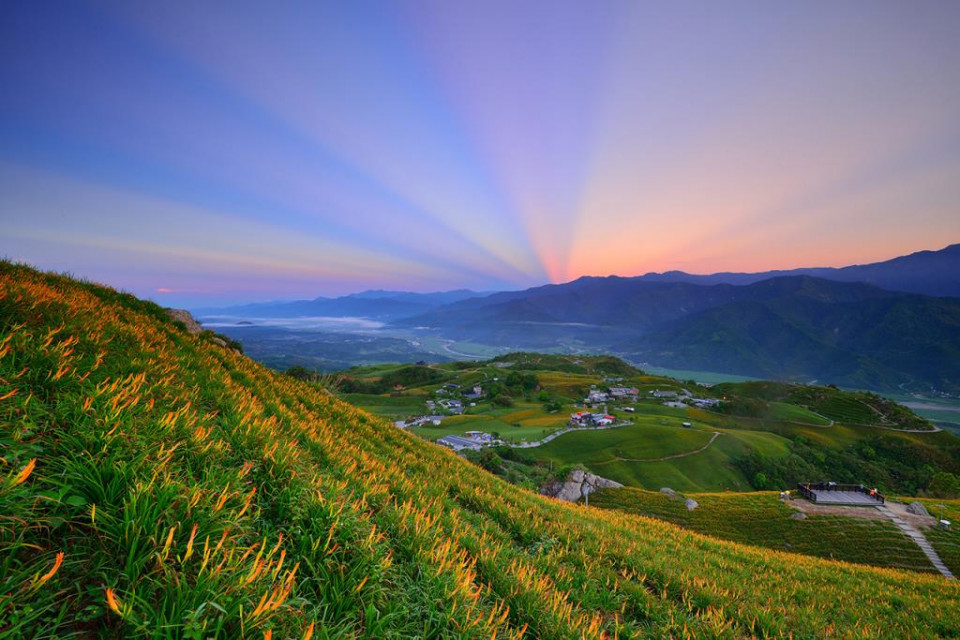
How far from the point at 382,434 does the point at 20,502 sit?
10.3m

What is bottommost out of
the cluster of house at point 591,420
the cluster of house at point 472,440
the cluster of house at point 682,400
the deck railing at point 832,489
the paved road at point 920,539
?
the cluster of house at point 682,400

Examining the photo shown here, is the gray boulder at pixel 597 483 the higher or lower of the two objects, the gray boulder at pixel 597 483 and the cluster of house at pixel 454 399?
the higher

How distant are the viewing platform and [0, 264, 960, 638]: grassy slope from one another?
4678 centimetres

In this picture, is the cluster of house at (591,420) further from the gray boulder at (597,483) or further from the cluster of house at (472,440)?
the gray boulder at (597,483)

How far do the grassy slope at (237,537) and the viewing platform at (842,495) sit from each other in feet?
153

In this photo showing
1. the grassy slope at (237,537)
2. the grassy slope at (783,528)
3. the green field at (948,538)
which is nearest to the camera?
the grassy slope at (237,537)

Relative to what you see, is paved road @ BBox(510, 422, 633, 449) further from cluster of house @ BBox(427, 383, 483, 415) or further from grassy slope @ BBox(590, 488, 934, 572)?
cluster of house @ BBox(427, 383, 483, 415)

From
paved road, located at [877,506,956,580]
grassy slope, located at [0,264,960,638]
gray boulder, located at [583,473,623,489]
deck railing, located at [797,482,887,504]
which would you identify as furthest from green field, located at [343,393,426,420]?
grassy slope, located at [0,264,960,638]

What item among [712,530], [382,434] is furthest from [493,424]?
[382,434]

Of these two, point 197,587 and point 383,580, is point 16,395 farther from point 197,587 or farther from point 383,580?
point 383,580

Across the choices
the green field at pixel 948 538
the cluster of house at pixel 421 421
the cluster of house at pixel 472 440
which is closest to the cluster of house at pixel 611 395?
the cluster of house at pixel 421 421

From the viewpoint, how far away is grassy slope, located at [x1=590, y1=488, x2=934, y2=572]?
32281 mm

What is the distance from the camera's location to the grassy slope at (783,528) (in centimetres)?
3228

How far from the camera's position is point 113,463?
10.0ft
